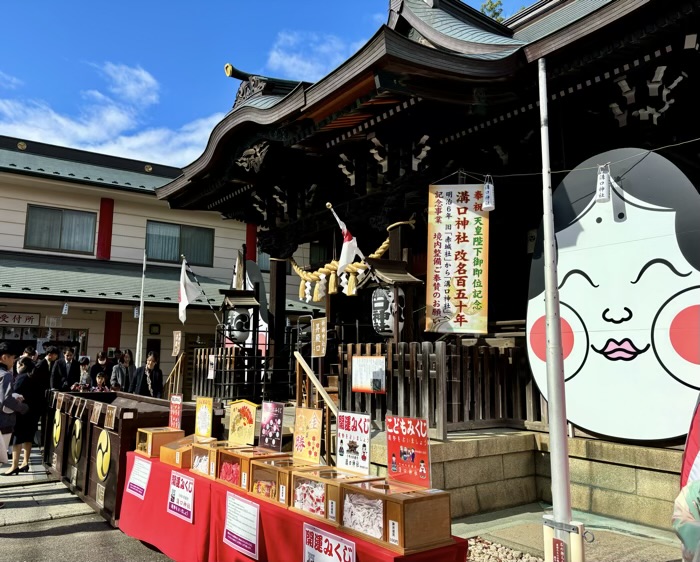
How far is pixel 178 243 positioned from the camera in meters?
20.2

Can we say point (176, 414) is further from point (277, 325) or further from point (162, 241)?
point (162, 241)

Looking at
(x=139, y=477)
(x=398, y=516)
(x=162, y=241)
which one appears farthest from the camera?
(x=162, y=241)

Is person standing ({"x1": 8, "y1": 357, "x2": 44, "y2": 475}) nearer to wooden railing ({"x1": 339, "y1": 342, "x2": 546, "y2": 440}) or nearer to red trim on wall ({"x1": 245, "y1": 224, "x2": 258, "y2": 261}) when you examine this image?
wooden railing ({"x1": 339, "y1": 342, "x2": 546, "y2": 440})

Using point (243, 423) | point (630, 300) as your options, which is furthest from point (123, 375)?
point (630, 300)

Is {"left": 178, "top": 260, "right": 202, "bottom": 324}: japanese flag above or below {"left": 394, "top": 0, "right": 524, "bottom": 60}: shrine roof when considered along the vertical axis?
below

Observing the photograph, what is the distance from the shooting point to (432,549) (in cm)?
329

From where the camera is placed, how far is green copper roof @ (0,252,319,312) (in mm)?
15539

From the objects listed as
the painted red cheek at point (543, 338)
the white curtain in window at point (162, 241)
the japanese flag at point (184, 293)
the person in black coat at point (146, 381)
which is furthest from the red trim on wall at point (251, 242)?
the painted red cheek at point (543, 338)

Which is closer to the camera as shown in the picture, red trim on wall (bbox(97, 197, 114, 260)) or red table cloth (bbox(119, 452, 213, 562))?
red table cloth (bbox(119, 452, 213, 562))

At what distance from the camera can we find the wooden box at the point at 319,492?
3.68 meters

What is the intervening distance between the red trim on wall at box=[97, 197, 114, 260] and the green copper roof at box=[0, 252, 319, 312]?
317mm

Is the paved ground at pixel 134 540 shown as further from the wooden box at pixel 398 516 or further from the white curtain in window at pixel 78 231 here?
the white curtain in window at pixel 78 231

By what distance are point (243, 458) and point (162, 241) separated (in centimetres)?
1670

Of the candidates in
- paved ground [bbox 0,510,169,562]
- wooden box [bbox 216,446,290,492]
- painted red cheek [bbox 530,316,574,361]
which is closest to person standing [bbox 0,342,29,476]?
paved ground [bbox 0,510,169,562]
